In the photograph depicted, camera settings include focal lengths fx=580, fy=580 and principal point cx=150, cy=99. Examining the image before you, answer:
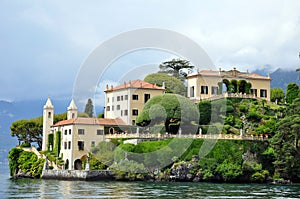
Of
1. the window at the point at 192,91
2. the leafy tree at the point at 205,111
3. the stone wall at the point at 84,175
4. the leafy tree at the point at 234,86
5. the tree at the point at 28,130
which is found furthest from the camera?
the tree at the point at 28,130

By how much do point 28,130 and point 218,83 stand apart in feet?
103

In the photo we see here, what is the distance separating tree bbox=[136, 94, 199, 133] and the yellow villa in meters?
11.5

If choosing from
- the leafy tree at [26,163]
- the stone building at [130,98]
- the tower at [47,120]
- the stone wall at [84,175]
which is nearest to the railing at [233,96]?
the stone building at [130,98]

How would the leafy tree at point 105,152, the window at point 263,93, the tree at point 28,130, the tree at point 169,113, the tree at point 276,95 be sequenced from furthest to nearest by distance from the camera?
the tree at point 276,95 < the tree at point 28,130 < the window at point 263,93 < the tree at point 169,113 < the leafy tree at point 105,152

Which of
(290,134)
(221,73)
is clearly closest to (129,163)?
(290,134)

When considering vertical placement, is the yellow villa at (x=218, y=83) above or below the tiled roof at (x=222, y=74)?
below

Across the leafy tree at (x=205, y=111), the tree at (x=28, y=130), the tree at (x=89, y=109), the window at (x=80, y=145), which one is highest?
the tree at (x=89, y=109)

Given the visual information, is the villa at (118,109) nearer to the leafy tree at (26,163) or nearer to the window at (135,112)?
the window at (135,112)

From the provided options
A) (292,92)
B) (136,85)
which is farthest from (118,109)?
(292,92)

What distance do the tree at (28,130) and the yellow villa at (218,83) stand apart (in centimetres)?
2485

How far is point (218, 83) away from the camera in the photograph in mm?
90062

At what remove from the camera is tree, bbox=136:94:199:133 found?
76000 mm

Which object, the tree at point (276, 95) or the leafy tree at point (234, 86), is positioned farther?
the tree at point (276, 95)

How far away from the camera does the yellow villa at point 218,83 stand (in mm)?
89438
